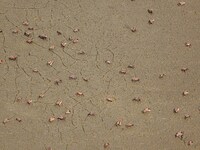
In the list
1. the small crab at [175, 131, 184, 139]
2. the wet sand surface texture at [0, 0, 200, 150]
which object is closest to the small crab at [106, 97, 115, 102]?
the wet sand surface texture at [0, 0, 200, 150]

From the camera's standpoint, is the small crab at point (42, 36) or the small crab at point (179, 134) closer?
the small crab at point (179, 134)

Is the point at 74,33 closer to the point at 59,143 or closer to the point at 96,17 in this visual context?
the point at 96,17

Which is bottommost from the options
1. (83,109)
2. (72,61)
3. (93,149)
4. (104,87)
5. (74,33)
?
(93,149)

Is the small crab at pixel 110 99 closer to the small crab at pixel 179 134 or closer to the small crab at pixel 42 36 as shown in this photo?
the small crab at pixel 179 134

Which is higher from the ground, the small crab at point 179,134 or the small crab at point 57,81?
the small crab at point 57,81

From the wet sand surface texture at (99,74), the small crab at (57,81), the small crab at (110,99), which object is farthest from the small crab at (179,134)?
the small crab at (57,81)

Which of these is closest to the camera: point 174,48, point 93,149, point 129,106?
point 93,149

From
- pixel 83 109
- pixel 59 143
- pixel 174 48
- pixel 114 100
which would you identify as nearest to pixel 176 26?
pixel 174 48

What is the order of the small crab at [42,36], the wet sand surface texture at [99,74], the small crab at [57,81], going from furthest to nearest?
the small crab at [42,36]
the small crab at [57,81]
the wet sand surface texture at [99,74]

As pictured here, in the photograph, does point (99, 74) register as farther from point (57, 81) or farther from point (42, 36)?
Answer: point (42, 36)
